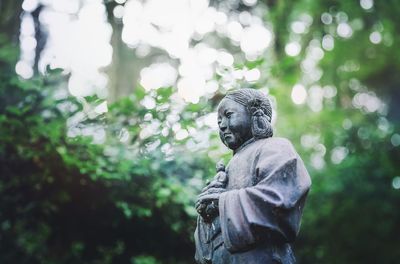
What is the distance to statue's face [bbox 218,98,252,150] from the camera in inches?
152

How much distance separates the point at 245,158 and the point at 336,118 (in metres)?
10.9

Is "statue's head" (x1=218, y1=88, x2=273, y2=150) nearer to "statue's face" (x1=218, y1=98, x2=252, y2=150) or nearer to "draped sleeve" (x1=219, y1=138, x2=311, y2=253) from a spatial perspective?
"statue's face" (x1=218, y1=98, x2=252, y2=150)

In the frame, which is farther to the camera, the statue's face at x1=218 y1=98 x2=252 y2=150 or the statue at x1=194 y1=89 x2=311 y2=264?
the statue's face at x1=218 y1=98 x2=252 y2=150

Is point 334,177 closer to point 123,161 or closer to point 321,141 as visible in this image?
point 321,141

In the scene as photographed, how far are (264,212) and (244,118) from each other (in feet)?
2.69

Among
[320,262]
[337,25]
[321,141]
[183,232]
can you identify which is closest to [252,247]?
[183,232]

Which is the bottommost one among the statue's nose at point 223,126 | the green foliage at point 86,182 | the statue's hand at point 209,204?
the green foliage at point 86,182

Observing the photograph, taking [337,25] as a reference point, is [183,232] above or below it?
below

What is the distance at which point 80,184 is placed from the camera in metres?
7.63

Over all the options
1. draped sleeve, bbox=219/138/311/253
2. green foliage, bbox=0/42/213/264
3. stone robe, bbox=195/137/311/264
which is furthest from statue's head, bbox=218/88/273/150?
green foliage, bbox=0/42/213/264

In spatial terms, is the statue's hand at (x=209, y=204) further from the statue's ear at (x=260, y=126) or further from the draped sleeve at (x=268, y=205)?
the statue's ear at (x=260, y=126)

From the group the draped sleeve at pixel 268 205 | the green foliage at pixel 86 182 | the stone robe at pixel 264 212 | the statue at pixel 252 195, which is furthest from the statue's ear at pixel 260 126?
the green foliage at pixel 86 182

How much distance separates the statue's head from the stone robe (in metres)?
0.25

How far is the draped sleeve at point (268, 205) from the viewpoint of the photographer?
3332mm
